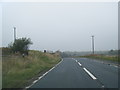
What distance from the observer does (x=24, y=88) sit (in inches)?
527

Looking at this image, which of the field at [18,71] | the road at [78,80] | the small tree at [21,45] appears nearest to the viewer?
the road at [78,80]

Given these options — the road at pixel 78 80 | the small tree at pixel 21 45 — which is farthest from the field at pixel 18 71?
the small tree at pixel 21 45

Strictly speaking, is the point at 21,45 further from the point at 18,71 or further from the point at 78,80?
the point at 78,80

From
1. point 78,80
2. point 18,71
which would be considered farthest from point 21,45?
point 78,80

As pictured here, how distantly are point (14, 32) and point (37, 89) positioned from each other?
56.1m

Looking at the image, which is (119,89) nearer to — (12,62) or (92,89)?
(92,89)

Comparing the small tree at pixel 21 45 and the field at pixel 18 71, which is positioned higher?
the small tree at pixel 21 45

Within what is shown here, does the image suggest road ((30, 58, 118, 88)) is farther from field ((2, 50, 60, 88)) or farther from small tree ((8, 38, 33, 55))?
Result: small tree ((8, 38, 33, 55))

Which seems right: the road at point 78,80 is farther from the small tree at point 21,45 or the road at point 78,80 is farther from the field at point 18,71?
the small tree at point 21,45

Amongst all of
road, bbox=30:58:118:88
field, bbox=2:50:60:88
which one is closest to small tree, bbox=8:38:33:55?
field, bbox=2:50:60:88

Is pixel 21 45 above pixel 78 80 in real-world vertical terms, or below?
above

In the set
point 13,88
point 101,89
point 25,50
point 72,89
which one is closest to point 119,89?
point 101,89

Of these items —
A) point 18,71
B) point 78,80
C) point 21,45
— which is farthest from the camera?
point 21,45

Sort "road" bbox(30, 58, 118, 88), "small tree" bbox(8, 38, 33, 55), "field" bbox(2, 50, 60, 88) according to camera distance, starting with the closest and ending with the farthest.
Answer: "road" bbox(30, 58, 118, 88)
"field" bbox(2, 50, 60, 88)
"small tree" bbox(8, 38, 33, 55)
